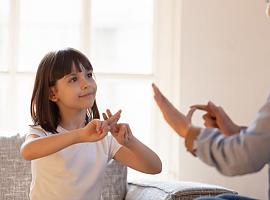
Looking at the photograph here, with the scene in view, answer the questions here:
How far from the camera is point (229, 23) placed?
2.40 meters

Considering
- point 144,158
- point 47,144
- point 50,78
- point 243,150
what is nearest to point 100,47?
point 50,78

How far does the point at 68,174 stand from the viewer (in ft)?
5.82

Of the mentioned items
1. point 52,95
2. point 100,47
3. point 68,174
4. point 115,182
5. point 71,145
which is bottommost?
point 115,182

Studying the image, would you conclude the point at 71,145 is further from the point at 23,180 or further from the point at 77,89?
the point at 23,180

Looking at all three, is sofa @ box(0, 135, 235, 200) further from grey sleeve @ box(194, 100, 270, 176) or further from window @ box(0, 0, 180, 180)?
grey sleeve @ box(194, 100, 270, 176)

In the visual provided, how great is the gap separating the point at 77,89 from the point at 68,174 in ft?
0.93

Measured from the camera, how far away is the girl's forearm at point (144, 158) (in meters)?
1.76

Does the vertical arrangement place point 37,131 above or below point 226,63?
below

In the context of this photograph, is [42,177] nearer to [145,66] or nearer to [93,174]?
[93,174]

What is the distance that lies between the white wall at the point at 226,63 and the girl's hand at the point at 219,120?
1119 millimetres

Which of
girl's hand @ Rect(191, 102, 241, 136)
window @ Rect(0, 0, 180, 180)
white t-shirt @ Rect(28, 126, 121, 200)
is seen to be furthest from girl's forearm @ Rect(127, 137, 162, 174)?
window @ Rect(0, 0, 180, 180)

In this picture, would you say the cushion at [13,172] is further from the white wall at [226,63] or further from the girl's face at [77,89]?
the white wall at [226,63]

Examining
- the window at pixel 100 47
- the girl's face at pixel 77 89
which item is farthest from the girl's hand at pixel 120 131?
the window at pixel 100 47

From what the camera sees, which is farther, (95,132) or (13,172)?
(13,172)
